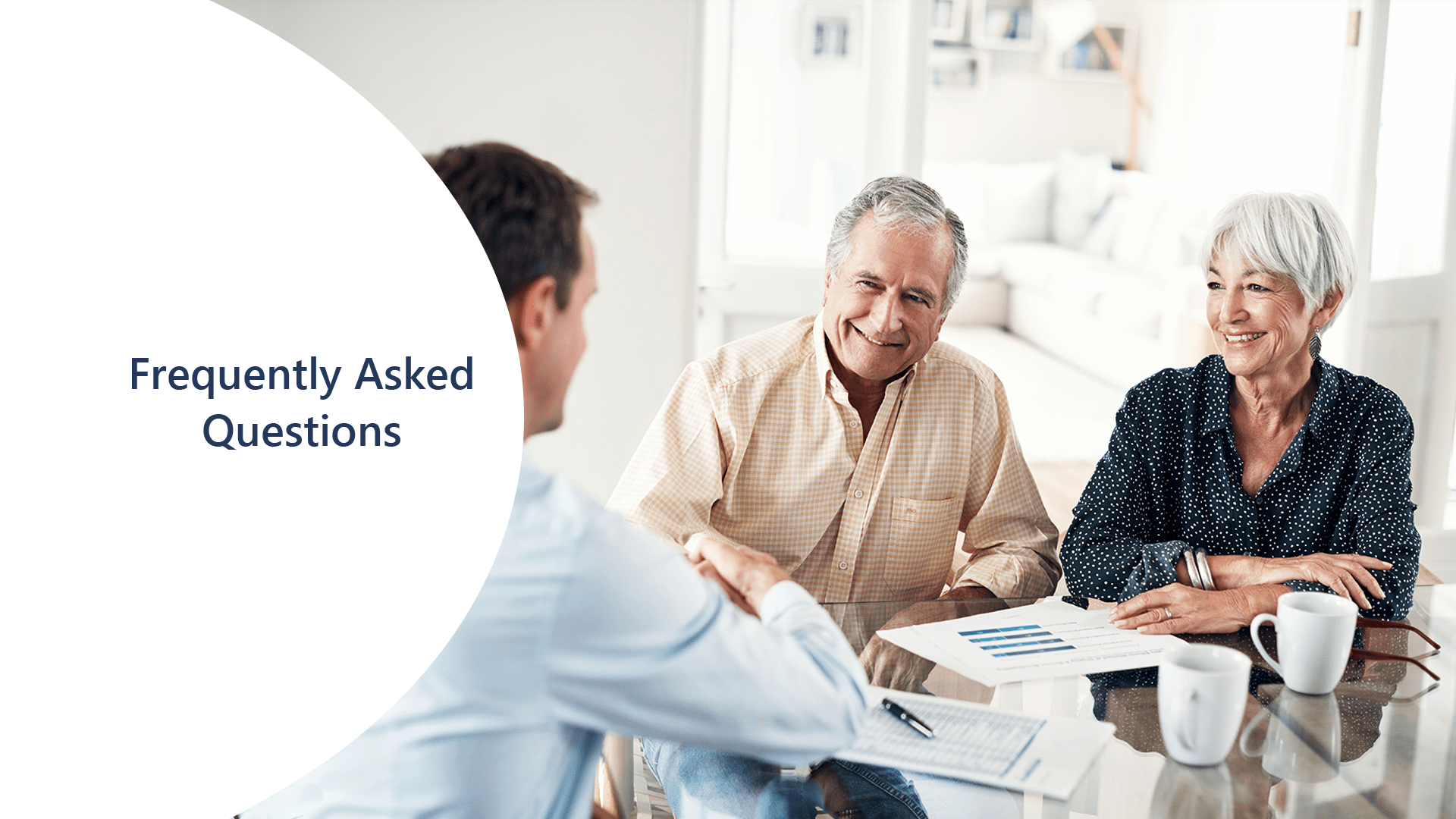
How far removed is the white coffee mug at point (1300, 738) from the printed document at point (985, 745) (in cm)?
14

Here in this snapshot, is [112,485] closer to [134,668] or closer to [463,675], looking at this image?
[134,668]

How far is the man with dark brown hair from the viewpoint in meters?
0.79

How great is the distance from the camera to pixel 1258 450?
5.41ft

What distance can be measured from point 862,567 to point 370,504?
884 mm

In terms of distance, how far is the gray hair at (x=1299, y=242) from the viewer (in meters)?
1.57

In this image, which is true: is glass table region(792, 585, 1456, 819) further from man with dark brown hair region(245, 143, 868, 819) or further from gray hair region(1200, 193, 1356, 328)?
gray hair region(1200, 193, 1356, 328)

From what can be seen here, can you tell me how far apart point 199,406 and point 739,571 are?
1.80ft

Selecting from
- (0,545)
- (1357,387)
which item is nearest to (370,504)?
(0,545)

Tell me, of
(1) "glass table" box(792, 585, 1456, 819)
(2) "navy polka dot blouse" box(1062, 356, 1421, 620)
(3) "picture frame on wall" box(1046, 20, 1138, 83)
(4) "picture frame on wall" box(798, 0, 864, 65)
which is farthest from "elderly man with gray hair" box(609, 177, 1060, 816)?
(3) "picture frame on wall" box(1046, 20, 1138, 83)

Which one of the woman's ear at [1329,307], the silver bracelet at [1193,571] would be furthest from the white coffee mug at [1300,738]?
the woman's ear at [1329,307]

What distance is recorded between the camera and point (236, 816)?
3.67ft

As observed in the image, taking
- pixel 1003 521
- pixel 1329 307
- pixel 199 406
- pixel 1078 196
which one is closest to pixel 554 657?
pixel 199 406

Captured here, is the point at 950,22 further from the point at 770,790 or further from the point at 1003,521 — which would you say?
the point at 770,790

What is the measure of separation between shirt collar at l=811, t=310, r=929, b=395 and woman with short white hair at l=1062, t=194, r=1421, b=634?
0.31 metres
